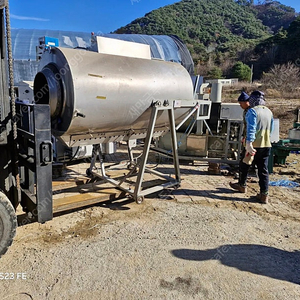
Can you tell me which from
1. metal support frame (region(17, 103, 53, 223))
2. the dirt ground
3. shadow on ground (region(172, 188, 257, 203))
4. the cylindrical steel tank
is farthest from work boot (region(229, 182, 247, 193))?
metal support frame (region(17, 103, 53, 223))

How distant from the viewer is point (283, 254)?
3262 mm

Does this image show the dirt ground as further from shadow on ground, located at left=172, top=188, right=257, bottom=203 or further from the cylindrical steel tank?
the cylindrical steel tank

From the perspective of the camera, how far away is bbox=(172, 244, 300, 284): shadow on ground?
2.92 m

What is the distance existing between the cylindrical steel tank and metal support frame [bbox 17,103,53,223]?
383 millimetres

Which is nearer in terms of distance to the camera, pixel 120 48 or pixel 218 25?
pixel 120 48

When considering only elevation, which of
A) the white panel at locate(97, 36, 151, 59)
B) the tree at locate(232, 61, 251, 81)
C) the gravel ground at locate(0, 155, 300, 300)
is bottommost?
the gravel ground at locate(0, 155, 300, 300)

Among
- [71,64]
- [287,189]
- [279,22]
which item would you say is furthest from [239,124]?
[279,22]

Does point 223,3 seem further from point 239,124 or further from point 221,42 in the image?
point 239,124

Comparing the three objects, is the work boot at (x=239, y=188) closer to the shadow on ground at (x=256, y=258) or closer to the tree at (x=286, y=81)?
the shadow on ground at (x=256, y=258)

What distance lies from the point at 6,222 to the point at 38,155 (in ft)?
2.35

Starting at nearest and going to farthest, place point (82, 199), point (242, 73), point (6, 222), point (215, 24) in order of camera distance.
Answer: point (6, 222), point (82, 199), point (242, 73), point (215, 24)

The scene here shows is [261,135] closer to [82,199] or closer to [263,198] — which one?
[263,198]

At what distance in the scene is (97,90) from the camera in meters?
3.45

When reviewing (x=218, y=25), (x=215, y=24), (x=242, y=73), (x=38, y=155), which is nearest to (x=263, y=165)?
(x=38, y=155)
